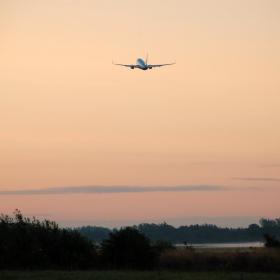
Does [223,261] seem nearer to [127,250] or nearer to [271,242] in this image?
[127,250]

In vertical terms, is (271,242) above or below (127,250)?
above

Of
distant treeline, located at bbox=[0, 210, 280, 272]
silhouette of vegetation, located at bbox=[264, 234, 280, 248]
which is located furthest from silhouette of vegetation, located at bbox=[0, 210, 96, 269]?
silhouette of vegetation, located at bbox=[264, 234, 280, 248]

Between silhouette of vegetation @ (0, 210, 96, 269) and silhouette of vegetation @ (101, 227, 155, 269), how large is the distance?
141cm

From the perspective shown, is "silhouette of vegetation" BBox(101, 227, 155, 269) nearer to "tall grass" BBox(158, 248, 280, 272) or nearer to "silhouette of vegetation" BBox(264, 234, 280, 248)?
"tall grass" BBox(158, 248, 280, 272)

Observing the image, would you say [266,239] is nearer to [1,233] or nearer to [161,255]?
[161,255]

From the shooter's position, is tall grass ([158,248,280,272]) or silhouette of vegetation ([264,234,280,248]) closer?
tall grass ([158,248,280,272])

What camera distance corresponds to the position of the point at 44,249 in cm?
7519

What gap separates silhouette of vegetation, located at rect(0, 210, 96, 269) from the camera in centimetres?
7331

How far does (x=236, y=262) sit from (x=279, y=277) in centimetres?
1351

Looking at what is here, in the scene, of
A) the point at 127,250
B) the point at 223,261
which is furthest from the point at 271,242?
the point at 127,250

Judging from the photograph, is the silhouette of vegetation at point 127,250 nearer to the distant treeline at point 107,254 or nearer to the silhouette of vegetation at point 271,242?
the distant treeline at point 107,254

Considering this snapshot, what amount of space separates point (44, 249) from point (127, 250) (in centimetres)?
682

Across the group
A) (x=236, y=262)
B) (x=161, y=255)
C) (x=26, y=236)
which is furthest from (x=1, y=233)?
(x=236, y=262)

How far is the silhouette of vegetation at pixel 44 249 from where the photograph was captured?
73.3 metres
